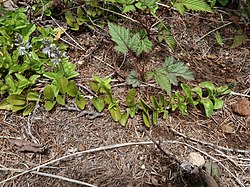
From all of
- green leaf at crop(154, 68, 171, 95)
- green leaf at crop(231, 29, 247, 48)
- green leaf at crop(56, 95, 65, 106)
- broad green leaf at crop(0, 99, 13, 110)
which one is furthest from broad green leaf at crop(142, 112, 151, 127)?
green leaf at crop(231, 29, 247, 48)

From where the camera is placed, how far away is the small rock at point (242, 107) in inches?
79.2

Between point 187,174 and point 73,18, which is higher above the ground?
point 73,18

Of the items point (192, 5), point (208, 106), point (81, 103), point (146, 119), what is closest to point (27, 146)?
point (81, 103)

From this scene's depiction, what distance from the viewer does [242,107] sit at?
2027 mm

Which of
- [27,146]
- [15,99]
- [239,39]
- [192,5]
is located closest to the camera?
[27,146]

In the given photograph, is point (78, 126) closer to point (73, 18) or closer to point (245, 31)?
point (73, 18)

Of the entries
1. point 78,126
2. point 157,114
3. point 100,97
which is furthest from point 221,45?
point 78,126

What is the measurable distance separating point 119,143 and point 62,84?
15.4 inches

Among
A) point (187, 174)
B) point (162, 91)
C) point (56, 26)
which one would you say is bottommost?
point (187, 174)

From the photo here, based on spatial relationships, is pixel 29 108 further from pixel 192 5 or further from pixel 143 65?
pixel 192 5

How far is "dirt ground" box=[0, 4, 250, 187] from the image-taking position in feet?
5.74

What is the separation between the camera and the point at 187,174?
1754 mm

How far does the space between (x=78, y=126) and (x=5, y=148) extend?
1.12 feet

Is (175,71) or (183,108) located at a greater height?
(175,71)
